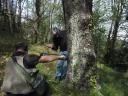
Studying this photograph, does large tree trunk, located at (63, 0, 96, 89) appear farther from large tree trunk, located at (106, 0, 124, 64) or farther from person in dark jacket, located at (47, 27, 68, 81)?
large tree trunk, located at (106, 0, 124, 64)

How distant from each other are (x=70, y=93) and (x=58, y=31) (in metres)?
2.34

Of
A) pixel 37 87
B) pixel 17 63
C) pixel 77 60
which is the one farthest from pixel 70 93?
pixel 17 63

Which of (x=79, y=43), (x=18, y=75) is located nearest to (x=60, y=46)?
(x=79, y=43)

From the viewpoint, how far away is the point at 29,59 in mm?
5766

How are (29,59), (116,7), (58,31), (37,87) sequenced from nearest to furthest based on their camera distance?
(29,59)
(37,87)
(58,31)
(116,7)

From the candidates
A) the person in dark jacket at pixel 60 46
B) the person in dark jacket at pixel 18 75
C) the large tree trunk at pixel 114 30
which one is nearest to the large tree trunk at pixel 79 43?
the person in dark jacket at pixel 60 46

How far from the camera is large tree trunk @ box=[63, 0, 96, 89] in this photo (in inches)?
304

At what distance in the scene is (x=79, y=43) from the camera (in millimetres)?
→ 7723

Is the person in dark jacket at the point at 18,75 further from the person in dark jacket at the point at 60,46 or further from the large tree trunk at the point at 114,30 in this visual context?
the large tree trunk at the point at 114,30

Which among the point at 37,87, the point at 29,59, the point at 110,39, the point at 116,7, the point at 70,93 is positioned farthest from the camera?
the point at 110,39

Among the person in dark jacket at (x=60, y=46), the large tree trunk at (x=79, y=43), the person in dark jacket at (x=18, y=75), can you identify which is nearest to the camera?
the person in dark jacket at (x=18, y=75)

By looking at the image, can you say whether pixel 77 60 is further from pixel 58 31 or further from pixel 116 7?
pixel 116 7

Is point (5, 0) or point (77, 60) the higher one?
point (5, 0)

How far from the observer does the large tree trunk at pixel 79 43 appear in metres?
7.72
